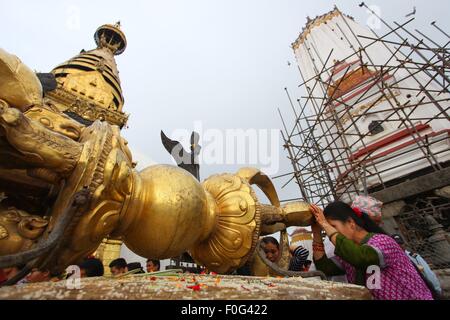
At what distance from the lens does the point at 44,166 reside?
53 centimetres

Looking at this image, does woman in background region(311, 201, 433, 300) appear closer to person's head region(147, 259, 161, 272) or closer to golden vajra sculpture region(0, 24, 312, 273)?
golden vajra sculpture region(0, 24, 312, 273)

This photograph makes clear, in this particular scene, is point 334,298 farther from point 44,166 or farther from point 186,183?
point 44,166

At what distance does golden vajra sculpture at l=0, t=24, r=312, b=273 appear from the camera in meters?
0.50

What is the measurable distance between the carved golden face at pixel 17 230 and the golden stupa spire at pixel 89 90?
4.54 metres

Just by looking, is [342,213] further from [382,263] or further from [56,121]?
[56,121]

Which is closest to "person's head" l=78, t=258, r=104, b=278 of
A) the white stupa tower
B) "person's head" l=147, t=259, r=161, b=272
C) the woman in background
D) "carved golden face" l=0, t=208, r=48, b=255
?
"person's head" l=147, t=259, r=161, b=272

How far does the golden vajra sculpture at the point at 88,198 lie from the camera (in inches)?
19.6

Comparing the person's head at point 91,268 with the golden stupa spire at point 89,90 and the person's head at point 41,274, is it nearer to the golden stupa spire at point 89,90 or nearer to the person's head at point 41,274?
the person's head at point 41,274

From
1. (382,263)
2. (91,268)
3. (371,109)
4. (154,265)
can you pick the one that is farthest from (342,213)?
(371,109)

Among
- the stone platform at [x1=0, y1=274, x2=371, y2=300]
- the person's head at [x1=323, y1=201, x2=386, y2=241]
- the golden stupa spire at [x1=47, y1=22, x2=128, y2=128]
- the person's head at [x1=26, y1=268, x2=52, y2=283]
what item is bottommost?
the stone platform at [x1=0, y1=274, x2=371, y2=300]

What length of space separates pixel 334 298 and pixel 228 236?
411 mm

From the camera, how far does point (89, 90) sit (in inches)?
207

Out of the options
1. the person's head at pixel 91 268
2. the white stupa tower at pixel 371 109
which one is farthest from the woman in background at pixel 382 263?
the white stupa tower at pixel 371 109
